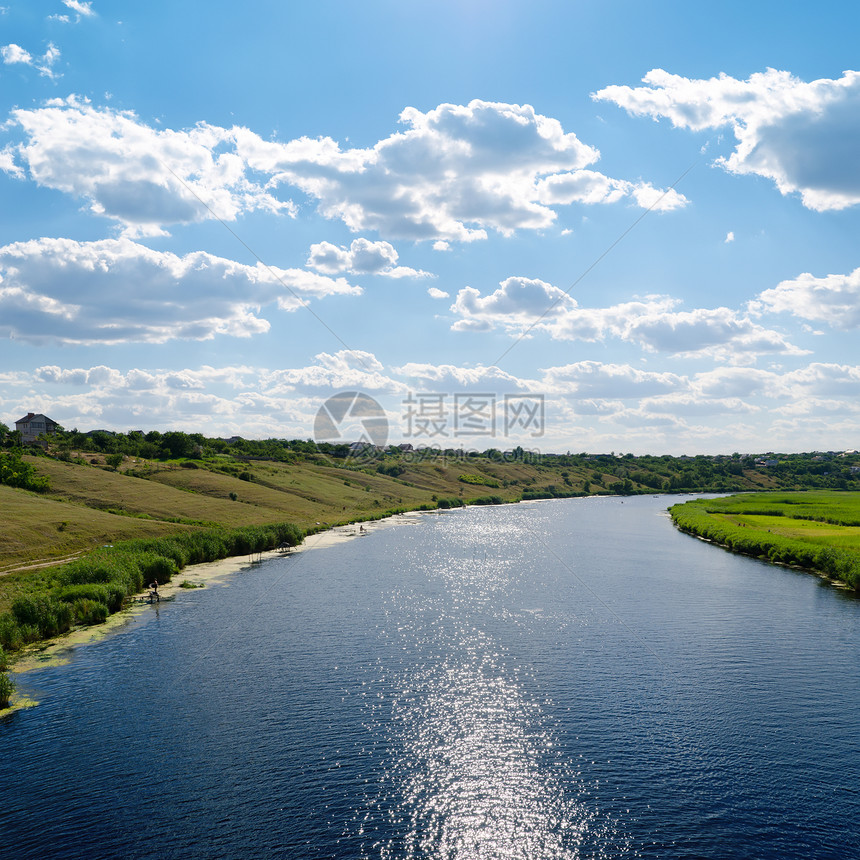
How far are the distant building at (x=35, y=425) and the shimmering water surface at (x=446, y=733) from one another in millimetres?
154400

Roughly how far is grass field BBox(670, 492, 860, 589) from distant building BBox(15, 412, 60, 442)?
17027 cm

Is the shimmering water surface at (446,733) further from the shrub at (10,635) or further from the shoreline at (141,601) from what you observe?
the shrub at (10,635)

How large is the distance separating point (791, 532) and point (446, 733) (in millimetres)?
79160

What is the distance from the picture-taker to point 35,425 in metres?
180

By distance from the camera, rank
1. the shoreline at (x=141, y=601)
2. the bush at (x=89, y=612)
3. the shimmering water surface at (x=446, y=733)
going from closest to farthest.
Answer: the shimmering water surface at (x=446, y=733)
the shoreline at (x=141, y=601)
the bush at (x=89, y=612)

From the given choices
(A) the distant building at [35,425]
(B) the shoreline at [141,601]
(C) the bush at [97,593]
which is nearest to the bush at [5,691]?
(B) the shoreline at [141,601]

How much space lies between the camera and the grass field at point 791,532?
68.7 meters

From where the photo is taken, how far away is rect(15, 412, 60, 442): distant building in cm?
17752

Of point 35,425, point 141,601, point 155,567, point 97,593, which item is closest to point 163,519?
point 155,567

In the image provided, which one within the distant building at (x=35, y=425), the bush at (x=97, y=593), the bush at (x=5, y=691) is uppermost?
the distant building at (x=35, y=425)

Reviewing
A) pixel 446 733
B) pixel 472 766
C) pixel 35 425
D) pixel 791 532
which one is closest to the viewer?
pixel 472 766

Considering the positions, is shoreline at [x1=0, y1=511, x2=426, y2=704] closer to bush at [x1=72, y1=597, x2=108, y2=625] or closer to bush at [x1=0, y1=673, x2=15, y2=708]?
bush at [x1=0, y1=673, x2=15, y2=708]

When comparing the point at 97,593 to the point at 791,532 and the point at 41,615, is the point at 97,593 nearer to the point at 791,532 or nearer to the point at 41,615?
the point at 41,615

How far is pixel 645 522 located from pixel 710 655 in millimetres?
94065
